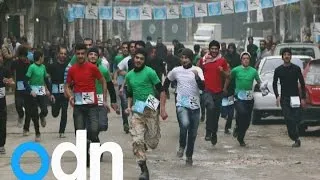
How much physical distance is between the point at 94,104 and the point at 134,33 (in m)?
107

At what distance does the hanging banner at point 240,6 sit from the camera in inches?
1663

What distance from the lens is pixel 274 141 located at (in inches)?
743

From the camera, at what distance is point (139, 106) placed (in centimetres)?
1366

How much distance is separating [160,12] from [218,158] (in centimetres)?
3107

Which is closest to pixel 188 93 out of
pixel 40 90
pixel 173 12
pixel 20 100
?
pixel 40 90

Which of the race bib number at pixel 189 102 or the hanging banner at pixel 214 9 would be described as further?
the hanging banner at pixel 214 9

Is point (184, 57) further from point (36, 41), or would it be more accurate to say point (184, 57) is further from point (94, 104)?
point (36, 41)

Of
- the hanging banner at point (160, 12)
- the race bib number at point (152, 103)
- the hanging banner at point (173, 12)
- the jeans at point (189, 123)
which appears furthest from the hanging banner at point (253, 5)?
the race bib number at point (152, 103)

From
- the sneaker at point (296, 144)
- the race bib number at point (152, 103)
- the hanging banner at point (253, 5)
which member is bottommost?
the sneaker at point (296, 144)

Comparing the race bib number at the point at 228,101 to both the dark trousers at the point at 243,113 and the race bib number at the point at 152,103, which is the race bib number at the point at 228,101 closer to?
the dark trousers at the point at 243,113

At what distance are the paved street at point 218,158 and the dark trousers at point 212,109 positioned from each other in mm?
353

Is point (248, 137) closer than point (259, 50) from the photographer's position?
Yes

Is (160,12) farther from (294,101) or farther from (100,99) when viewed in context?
(100,99)

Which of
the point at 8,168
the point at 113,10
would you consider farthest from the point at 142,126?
the point at 113,10
